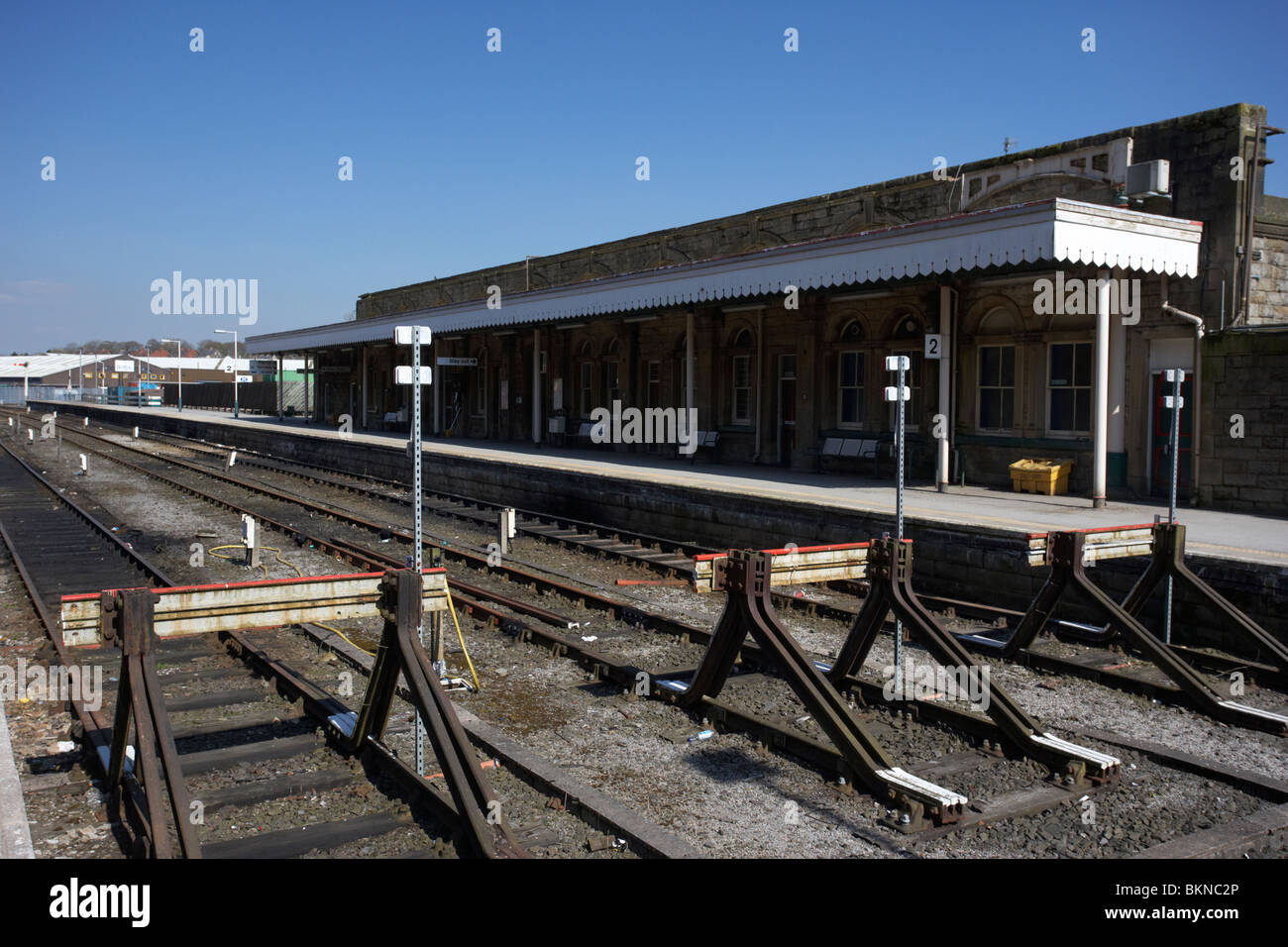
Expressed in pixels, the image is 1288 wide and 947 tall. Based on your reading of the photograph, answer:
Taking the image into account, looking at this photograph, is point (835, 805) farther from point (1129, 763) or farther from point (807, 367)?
point (807, 367)

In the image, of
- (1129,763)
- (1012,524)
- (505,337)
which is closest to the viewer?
(1129,763)

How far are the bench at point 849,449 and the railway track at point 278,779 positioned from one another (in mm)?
12925

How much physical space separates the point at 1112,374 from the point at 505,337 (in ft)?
70.7

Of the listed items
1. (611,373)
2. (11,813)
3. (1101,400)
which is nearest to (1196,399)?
(1101,400)

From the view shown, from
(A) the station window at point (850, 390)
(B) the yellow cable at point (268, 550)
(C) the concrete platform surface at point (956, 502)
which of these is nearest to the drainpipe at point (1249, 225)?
(C) the concrete platform surface at point (956, 502)

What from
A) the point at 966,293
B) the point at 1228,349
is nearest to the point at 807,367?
the point at 966,293

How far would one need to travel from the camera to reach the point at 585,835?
5.34 m

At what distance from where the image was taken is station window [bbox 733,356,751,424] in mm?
23812

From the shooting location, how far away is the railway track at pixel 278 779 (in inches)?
203

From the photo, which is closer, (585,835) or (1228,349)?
(585,835)

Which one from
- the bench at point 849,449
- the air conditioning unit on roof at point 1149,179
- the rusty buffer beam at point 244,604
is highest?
the air conditioning unit on roof at point 1149,179

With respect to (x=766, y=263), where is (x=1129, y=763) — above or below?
below

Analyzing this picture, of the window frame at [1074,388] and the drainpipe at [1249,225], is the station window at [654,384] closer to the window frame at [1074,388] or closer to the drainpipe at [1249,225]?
the window frame at [1074,388]
